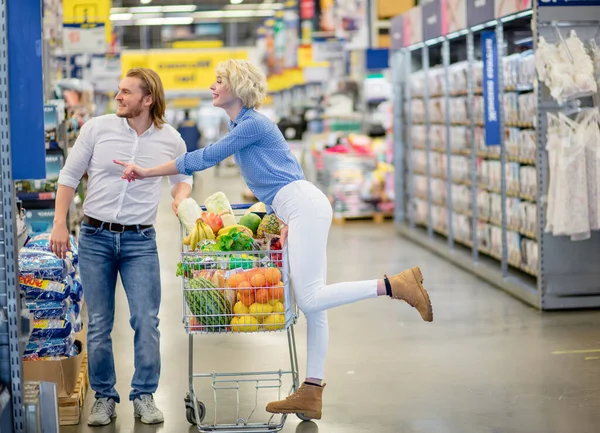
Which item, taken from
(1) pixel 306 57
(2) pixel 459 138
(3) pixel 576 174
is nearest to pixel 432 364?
(3) pixel 576 174

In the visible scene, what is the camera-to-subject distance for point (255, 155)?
4.50m

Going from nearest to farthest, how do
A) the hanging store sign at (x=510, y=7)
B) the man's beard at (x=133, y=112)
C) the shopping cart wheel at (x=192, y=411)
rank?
the man's beard at (x=133, y=112)
the shopping cart wheel at (x=192, y=411)
the hanging store sign at (x=510, y=7)

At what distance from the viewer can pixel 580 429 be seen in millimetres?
4660

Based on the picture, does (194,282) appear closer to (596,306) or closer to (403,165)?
(596,306)

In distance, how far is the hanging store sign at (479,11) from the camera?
27.5 feet

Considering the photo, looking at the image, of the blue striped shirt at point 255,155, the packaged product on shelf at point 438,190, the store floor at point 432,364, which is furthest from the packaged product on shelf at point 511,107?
the blue striped shirt at point 255,155

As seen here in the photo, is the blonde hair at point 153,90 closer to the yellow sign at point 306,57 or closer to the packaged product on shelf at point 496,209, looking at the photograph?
the packaged product on shelf at point 496,209

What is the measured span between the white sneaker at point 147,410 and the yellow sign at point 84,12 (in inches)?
364

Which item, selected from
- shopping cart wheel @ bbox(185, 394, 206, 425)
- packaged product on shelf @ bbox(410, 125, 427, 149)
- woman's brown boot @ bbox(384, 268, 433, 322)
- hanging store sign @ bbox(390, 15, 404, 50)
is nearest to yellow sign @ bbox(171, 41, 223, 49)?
hanging store sign @ bbox(390, 15, 404, 50)

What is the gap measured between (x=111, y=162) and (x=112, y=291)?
0.64 metres

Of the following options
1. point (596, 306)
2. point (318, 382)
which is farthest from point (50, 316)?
point (596, 306)

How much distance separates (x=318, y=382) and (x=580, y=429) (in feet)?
4.18

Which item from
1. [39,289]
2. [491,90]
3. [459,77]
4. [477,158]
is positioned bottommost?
[39,289]

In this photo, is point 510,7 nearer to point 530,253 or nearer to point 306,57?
point 530,253
